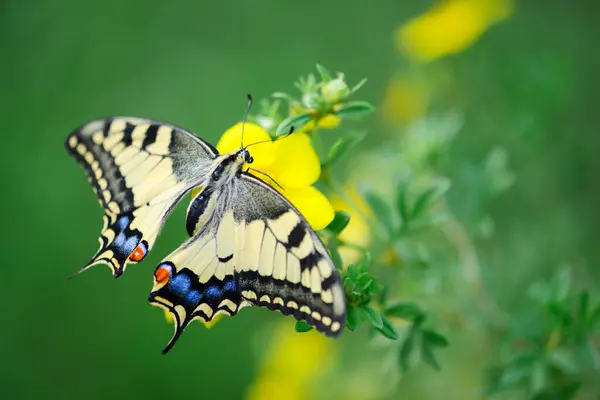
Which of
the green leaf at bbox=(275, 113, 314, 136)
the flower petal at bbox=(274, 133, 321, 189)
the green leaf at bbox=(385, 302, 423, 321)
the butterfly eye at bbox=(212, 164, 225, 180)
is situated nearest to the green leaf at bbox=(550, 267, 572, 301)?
the green leaf at bbox=(385, 302, 423, 321)

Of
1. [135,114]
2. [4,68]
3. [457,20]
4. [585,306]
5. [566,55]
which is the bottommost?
[585,306]

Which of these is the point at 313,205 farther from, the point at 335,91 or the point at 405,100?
the point at 405,100

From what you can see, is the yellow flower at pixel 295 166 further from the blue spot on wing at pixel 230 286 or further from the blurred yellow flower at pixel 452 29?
the blurred yellow flower at pixel 452 29

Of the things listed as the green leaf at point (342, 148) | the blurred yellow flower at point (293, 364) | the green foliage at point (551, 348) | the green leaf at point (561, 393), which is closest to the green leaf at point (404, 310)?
the green foliage at point (551, 348)

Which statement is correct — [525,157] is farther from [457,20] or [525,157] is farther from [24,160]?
[24,160]

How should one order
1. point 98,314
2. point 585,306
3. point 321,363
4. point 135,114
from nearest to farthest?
point 585,306
point 321,363
point 98,314
point 135,114

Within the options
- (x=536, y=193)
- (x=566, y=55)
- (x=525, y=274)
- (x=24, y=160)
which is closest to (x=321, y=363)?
(x=525, y=274)
